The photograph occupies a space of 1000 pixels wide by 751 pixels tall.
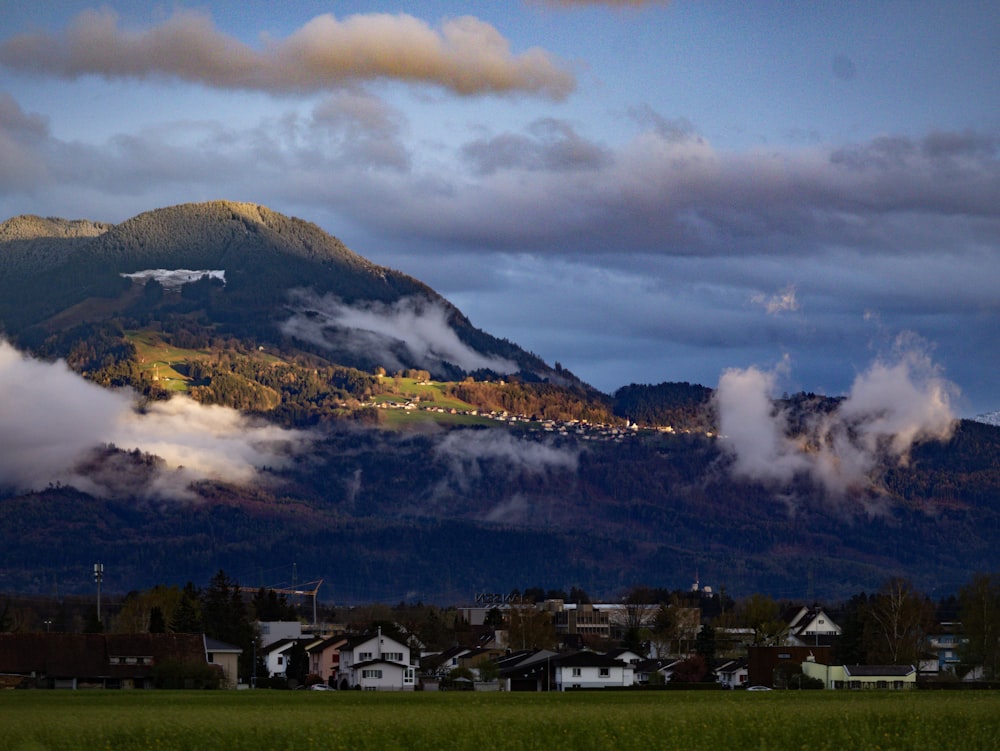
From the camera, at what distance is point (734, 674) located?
15288 centimetres

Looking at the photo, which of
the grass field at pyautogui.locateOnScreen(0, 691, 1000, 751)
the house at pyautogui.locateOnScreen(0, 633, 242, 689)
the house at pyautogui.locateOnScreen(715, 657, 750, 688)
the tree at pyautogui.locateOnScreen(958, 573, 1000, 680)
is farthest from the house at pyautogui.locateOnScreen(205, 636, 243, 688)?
the tree at pyautogui.locateOnScreen(958, 573, 1000, 680)

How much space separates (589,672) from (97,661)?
45.0 m

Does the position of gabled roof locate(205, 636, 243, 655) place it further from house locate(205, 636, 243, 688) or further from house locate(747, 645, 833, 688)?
house locate(747, 645, 833, 688)

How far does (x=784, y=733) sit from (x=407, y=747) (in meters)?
15.0

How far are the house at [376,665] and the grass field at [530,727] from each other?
63.5m

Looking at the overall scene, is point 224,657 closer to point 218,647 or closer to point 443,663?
point 218,647

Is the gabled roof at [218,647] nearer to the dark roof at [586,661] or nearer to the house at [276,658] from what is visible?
the house at [276,658]

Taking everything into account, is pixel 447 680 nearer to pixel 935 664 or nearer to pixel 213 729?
pixel 935 664

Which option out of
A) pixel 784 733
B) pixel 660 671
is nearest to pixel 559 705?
pixel 784 733

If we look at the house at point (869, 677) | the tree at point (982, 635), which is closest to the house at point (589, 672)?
the house at point (869, 677)

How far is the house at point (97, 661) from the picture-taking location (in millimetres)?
128750

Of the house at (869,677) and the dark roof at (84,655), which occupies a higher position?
the dark roof at (84,655)

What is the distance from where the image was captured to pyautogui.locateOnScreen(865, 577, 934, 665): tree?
155375 millimetres

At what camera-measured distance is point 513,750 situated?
192 feet
